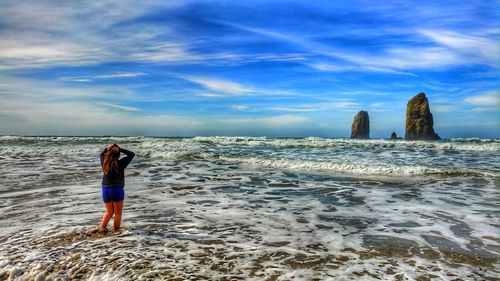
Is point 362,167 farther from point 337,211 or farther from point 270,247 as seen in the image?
point 270,247

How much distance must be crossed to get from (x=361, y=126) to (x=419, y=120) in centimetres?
2317

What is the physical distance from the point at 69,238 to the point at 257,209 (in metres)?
4.35

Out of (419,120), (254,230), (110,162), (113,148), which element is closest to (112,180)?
(110,162)

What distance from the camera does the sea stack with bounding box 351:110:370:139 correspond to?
103 metres

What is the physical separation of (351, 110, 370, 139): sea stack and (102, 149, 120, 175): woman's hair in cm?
10180

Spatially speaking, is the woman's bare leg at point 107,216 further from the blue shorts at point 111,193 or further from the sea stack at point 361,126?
the sea stack at point 361,126

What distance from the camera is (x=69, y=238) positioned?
635 cm

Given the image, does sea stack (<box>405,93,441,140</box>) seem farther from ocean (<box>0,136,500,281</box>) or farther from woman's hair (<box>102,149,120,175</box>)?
woman's hair (<box>102,149,120,175</box>)

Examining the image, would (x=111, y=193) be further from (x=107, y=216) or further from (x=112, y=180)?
(x=107, y=216)

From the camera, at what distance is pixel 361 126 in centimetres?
10412

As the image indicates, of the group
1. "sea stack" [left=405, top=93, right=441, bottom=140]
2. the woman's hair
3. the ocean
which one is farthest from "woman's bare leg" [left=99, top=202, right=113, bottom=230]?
"sea stack" [left=405, top=93, right=441, bottom=140]

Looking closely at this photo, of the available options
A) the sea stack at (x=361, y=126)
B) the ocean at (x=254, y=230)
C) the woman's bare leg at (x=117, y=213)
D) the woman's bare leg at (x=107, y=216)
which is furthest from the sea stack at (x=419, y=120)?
the woman's bare leg at (x=107, y=216)

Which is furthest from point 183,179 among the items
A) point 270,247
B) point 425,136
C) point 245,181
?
point 425,136

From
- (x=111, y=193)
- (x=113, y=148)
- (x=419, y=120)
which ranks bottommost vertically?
(x=111, y=193)
